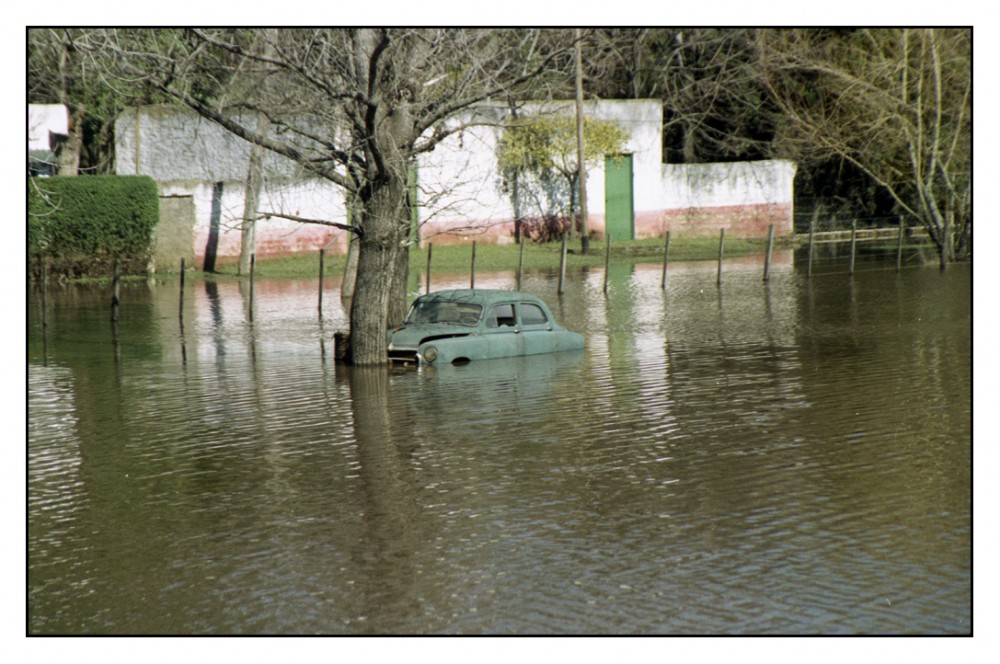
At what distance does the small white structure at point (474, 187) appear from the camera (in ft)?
122

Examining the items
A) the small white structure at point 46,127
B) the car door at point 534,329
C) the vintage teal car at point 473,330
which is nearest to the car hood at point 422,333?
the vintage teal car at point 473,330

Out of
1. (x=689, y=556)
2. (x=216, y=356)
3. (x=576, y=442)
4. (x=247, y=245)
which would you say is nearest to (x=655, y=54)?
(x=247, y=245)

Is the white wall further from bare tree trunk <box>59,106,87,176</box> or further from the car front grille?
the car front grille

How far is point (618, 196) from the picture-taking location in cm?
4578

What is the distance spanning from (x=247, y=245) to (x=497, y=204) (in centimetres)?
929

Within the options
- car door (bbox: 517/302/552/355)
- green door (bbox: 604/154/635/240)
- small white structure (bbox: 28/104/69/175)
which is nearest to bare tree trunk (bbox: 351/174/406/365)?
→ car door (bbox: 517/302/552/355)

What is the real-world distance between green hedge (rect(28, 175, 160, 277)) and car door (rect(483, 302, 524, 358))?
1765 cm

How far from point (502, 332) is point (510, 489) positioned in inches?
315

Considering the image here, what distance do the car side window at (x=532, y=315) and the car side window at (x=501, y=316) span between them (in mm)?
242

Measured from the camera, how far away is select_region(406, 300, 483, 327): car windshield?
19.0 meters

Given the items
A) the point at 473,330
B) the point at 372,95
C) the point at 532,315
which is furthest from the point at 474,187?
the point at 372,95

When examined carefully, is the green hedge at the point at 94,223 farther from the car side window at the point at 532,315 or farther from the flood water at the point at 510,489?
the car side window at the point at 532,315

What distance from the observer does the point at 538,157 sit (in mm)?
44094

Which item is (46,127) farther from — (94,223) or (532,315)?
(532,315)
